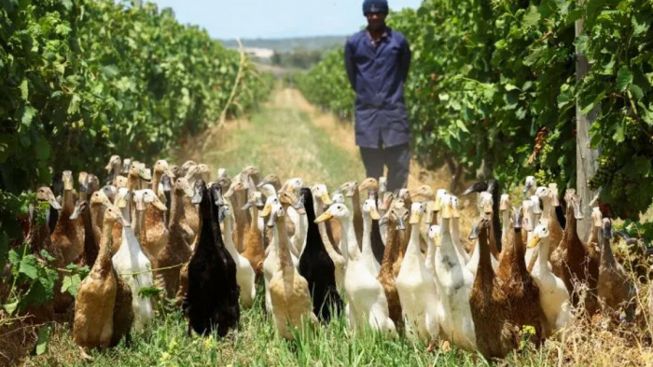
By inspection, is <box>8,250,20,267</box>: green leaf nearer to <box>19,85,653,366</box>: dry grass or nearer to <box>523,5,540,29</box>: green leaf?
<box>19,85,653,366</box>: dry grass

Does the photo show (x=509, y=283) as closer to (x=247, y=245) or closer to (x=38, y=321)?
(x=247, y=245)

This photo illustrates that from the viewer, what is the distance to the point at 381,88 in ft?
31.0

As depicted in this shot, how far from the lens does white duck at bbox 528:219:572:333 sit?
4857 mm

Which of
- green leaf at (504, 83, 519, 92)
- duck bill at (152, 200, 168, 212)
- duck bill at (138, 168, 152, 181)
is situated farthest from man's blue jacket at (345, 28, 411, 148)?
duck bill at (152, 200, 168, 212)

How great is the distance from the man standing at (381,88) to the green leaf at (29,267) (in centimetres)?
489

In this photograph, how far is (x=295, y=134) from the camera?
24859 mm

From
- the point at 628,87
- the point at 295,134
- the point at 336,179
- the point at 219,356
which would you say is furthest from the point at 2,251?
the point at 295,134

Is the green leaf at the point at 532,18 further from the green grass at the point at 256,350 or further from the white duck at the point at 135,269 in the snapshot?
the white duck at the point at 135,269

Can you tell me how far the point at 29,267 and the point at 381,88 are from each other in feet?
16.7

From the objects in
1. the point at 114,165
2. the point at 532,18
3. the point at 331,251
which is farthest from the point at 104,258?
the point at 532,18

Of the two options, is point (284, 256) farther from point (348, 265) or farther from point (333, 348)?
point (333, 348)

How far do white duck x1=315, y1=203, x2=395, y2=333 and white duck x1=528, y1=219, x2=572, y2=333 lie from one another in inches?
32.7

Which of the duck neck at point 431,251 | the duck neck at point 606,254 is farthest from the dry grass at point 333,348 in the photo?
the duck neck at point 431,251

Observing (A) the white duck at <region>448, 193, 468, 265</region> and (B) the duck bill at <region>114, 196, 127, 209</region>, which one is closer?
(A) the white duck at <region>448, 193, 468, 265</region>
